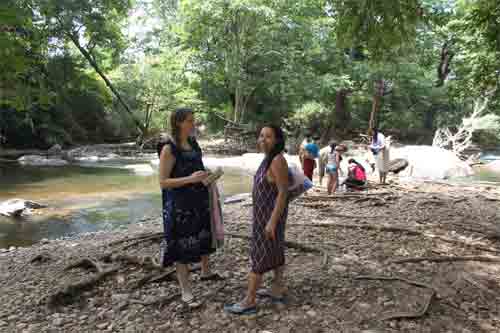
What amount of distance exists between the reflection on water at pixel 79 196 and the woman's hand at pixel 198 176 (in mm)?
6280

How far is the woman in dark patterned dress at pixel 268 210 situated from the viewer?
311 centimetres

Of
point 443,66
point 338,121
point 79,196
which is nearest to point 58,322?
point 79,196

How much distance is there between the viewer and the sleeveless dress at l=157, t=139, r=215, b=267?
3.41 metres

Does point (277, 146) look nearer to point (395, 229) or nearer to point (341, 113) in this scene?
point (395, 229)

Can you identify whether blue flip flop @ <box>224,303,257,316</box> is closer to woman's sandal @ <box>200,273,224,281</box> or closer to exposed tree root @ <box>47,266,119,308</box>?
woman's sandal @ <box>200,273,224,281</box>

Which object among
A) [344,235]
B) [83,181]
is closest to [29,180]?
[83,181]

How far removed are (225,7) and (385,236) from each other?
71.9 ft

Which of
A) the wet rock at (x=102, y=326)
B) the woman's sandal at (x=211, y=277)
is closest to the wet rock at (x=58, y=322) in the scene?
the wet rock at (x=102, y=326)

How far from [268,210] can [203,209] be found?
70 cm

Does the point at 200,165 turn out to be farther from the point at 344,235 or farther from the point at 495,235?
the point at 495,235

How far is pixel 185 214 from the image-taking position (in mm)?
3449

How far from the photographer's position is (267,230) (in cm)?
312

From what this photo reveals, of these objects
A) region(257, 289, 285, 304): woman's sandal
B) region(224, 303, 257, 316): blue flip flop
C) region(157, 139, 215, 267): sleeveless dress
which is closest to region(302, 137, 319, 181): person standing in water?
region(257, 289, 285, 304): woman's sandal

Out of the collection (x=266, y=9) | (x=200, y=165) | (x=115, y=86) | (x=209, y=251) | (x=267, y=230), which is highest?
(x=266, y=9)
